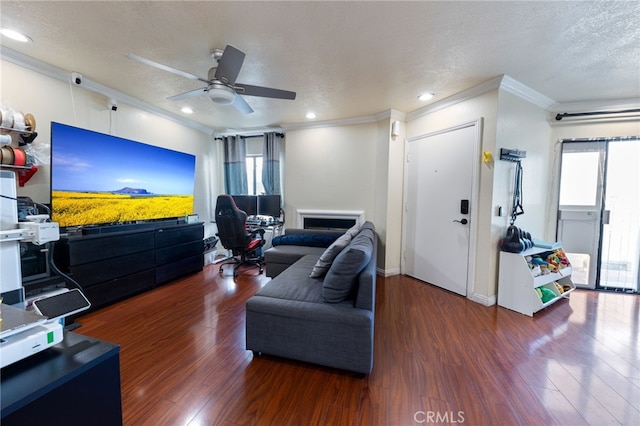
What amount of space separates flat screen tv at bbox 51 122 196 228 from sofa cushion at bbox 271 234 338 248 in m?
1.57

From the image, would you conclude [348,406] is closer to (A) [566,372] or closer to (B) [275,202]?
(A) [566,372]

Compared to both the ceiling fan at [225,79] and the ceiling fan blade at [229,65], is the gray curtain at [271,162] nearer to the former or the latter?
the ceiling fan at [225,79]

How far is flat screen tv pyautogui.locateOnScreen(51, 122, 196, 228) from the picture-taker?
243cm

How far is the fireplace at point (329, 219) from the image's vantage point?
4168 millimetres

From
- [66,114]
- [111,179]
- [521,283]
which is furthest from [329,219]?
[66,114]

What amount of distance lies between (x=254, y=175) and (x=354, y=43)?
3381mm

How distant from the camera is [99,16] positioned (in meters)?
1.85

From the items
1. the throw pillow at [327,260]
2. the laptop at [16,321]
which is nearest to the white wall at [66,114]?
the laptop at [16,321]

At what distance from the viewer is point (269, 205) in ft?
15.0

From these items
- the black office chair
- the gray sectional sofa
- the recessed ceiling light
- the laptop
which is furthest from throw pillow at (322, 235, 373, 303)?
the recessed ceiling light

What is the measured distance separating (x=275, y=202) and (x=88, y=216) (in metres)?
2.51

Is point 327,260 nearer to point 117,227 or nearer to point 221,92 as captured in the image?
point 221,92

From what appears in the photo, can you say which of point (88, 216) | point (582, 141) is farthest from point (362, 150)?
point (88, 216)

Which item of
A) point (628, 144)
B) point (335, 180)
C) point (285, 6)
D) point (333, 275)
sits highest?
point (285, 6)
